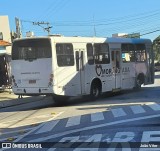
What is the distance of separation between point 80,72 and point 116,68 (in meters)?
3.47

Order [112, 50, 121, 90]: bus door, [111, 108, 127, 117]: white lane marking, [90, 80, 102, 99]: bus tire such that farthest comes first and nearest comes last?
[112, 50, 121, 90]: bus door → [90, 80, 102, 99]: bus tire → [111, 108, 127, 117]: white lane marking

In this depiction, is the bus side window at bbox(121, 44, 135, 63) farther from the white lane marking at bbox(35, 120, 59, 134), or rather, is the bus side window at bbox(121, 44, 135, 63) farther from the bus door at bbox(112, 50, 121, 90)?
the white lane marking at bbox(35, 120, 59, 134)

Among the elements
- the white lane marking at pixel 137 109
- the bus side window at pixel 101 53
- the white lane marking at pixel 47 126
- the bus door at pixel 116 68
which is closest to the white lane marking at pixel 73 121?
the white lane marking at pixel 47 126

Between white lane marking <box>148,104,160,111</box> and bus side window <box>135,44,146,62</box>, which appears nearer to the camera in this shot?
white lane marking <box>148,104,160,111</box>

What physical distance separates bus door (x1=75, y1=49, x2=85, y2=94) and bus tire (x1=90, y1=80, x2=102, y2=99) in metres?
0.95

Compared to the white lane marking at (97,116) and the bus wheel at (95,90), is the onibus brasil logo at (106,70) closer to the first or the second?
the bus wheel at (95,90)

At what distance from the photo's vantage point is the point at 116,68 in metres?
23.6

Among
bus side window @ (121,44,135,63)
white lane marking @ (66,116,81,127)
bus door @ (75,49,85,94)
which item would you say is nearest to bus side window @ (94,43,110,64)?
bus door @ (75,49,85,94)

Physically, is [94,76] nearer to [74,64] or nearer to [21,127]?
[74,64]

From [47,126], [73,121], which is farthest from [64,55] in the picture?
[47,126]

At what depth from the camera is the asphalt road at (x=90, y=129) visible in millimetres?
9750

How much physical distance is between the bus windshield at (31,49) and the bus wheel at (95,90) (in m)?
3.53

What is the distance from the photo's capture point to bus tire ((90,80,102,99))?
2177cm

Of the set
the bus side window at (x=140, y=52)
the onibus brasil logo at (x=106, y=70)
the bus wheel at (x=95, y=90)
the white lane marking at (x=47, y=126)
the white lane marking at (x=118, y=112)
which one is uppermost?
the bus side window at (x=140, y=52)
